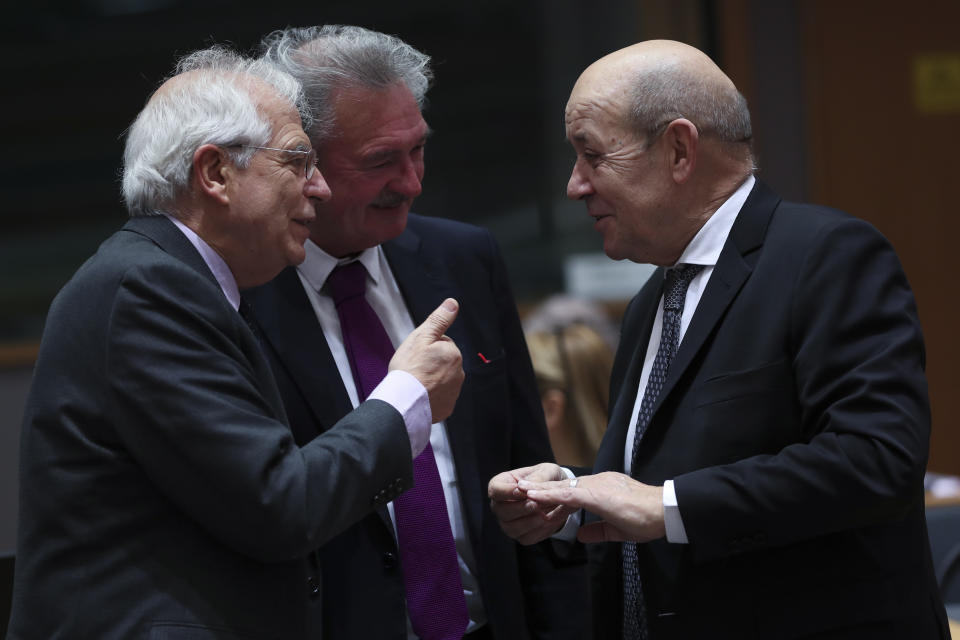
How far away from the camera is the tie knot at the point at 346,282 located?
2.10 m

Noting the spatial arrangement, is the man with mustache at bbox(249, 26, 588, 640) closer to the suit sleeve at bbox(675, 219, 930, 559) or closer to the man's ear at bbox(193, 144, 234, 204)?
the man's ear at bbox(193, 144, 234, 204)

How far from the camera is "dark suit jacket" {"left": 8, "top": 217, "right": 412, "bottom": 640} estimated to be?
1482 mm

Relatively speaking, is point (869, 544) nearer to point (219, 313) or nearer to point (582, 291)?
point (219, 313)

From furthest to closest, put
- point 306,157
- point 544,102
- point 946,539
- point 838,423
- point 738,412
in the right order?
point 544,102
point 946,539
point 306,157
point 738,412
point 838,423

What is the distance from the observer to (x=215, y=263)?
5.53 ft

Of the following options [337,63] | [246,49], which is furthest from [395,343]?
[246,49]

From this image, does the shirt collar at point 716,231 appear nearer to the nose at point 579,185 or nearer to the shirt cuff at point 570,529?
the nose at point 579,185

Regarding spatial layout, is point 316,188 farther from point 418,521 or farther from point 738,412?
point 738,412

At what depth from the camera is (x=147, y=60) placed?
5008 millimetres

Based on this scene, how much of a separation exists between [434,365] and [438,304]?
0.41m

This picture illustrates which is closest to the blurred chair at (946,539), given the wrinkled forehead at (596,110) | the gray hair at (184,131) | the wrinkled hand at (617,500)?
the wrinkled hand at (617,500)

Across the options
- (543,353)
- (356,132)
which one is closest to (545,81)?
(543,353)

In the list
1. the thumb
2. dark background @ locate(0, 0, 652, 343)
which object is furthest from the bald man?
dark background @ locate(0, 0, 652, 343)

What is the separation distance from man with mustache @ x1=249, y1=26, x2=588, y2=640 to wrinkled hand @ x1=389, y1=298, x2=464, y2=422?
0.27 m
